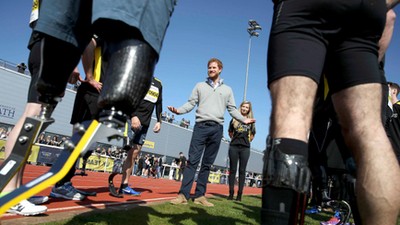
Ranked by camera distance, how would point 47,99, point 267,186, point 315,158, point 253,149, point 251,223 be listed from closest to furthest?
1. point 267,186
2. point 47,99
3. point 251,223
4. point 315,158
5. point 253,149

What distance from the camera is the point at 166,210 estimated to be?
3391 millimetres

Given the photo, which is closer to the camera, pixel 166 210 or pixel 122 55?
pixel 122 55

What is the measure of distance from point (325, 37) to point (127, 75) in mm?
872

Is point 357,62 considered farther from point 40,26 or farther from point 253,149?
point 253,149

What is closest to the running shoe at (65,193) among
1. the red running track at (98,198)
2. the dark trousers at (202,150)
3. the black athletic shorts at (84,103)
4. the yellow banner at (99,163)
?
the red running track at (98,198)

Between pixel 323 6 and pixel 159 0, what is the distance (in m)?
0.67

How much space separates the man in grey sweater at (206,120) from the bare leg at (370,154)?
307cm

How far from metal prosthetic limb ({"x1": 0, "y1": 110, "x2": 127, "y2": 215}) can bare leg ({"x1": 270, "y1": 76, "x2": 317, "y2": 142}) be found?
56 cm

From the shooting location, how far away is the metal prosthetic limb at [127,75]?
1018 millimetres

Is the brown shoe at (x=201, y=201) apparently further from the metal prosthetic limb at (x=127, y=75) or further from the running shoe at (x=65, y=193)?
the metal prosthetic limb at (x=127, y=75)

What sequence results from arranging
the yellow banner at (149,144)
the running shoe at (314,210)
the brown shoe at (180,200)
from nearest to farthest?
the brown shoe at (180,200), the running shoe at (314,210), the yellow banner at (149,144)

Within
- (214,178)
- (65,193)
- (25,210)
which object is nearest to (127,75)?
(25,210)

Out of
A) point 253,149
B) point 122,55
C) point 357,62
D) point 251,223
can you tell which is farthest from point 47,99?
point 253,149

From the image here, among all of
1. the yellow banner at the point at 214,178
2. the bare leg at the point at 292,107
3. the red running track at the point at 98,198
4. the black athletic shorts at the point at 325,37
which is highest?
the black athletic shorts at the point at 325,37
